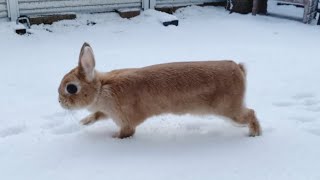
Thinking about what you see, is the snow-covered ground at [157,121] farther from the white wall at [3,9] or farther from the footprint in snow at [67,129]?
the white wall at [3,9]

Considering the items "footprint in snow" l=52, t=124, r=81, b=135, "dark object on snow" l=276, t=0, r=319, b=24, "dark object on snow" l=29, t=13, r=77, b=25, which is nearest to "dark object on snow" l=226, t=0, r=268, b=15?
"dark object on snow" l=276, t=0, r=319, b=24

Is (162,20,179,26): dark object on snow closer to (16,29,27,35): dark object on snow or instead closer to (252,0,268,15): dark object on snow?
(252,0,268,15): dark object on snow

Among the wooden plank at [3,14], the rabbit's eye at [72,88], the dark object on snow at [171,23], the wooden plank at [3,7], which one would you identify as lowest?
the dark object on snow at [171,23]

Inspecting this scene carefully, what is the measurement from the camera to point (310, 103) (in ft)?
11.9

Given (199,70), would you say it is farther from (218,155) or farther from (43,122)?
(43,122)

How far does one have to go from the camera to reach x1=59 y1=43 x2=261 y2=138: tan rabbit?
2.84 m

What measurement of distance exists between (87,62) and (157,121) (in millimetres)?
751

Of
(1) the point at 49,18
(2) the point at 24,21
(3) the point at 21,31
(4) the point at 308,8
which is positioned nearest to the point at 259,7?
(4) the point at 308,8

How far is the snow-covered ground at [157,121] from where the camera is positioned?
8.32 ft

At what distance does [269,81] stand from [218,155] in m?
1.83

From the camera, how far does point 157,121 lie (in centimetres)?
324

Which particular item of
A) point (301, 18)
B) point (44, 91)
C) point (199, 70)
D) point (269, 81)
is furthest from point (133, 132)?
point (301, 18)

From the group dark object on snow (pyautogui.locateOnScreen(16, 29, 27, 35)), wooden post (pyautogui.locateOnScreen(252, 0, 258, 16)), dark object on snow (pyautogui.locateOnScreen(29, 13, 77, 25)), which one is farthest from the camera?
wooden post (pyautogui.locateOnScreen(252, 0, 258, 16))

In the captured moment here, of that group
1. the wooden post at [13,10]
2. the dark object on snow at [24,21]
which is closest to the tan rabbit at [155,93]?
the dark object on snow at [24,21]
